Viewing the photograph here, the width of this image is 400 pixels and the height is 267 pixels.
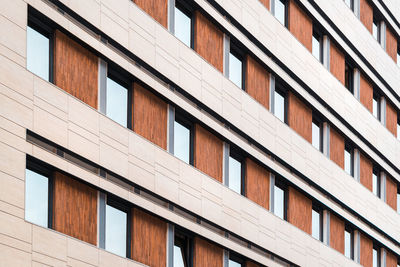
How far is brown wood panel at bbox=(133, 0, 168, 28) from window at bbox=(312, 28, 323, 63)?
38.8 ft

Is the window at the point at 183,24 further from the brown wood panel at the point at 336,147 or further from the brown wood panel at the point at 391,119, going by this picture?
the brown wood panel at the point at 391,119

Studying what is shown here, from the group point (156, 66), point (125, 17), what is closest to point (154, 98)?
point (156, 66)

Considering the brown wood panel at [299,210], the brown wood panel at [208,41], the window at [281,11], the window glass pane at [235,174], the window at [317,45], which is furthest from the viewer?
the window at [317,45]

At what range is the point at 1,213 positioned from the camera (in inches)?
875

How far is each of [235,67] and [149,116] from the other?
21.1 feet

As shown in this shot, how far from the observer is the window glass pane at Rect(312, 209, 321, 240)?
128 feet

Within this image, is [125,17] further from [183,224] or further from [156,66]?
[183,224]

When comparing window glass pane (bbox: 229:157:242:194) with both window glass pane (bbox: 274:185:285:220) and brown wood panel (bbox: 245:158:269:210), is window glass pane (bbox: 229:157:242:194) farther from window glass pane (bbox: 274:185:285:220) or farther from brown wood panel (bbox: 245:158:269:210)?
window glass pane (bbox: 274:185:285:220)

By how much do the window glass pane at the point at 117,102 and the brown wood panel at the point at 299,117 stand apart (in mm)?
10821

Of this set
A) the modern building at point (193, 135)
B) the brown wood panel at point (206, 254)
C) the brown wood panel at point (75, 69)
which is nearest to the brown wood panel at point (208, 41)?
the modern building at point (193, 135)

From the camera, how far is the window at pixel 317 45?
134ft

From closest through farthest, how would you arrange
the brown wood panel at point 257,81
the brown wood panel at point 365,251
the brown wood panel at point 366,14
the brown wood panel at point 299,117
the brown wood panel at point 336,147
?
the brown wood panel at point 257,81 → the brown wood panel at point 299,117 → the brown wood panel at point 336,147 → the brown wood panel at point 365,251 → the brown wood panel at point 366,14

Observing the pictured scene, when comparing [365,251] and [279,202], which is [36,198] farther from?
[365,251]

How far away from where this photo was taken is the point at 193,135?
31.2 m
